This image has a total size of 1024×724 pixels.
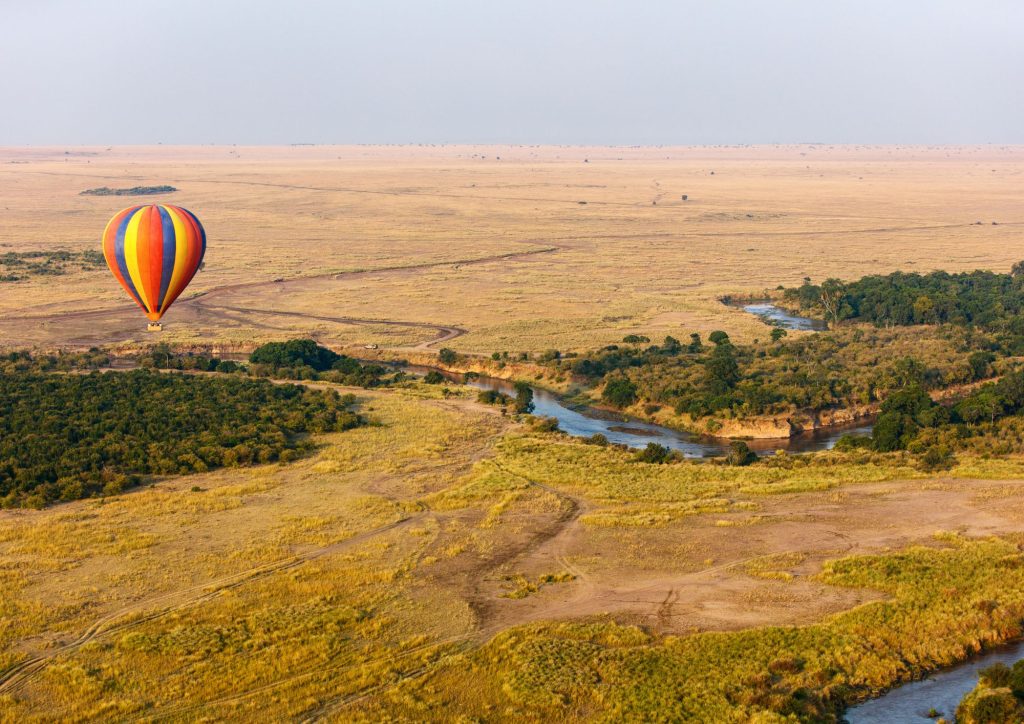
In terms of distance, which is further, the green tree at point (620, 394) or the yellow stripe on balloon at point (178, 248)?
the green tree at point (620, 394)

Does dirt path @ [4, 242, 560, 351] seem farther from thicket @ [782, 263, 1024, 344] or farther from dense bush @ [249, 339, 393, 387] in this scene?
thicket @ [782, 263, 1024, 344]

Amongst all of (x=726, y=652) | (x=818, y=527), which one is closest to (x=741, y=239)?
(x=818, y=527)

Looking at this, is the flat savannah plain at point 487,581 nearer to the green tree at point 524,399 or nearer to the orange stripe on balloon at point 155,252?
the green tree at point 524,399

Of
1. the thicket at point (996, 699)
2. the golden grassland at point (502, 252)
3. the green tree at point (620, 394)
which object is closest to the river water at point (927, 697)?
the thicket at point (996, 699)

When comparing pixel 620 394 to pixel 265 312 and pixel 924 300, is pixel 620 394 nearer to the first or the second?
pixel 924 300

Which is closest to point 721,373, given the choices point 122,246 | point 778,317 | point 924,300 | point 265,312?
point 778,317

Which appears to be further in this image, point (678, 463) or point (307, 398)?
point (307, 398)

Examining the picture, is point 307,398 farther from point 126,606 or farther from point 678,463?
point 126,606
